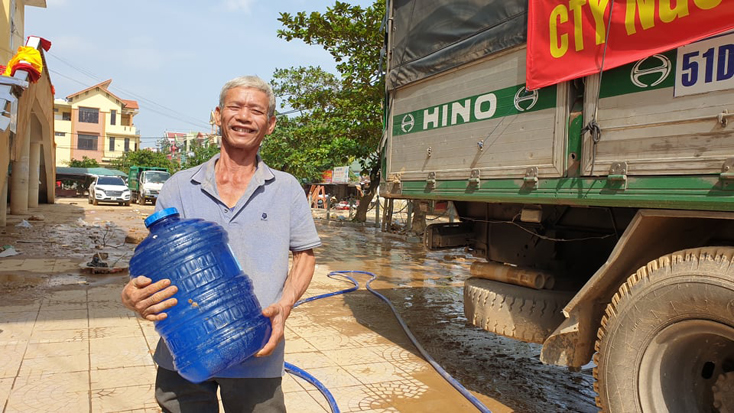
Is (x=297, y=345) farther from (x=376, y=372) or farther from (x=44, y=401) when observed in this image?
(x=44, y=401)

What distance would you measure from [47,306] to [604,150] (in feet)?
19.8

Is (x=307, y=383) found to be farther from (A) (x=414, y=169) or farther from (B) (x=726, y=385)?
(B) (x=726, y=385)

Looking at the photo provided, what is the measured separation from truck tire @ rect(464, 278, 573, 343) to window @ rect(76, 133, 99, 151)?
191ft

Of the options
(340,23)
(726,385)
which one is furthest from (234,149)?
(340,23)

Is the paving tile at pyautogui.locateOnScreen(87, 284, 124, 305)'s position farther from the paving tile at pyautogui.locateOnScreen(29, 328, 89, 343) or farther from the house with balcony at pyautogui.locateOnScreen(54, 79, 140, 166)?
the house with balcony at pyautogui.locateOnScreen(54, 79, 140, 166)

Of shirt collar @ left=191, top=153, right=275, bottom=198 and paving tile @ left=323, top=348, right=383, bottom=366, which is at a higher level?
shirt collar @ left=191, top=153, right=275, bottom=198

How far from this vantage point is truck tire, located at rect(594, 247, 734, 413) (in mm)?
2471

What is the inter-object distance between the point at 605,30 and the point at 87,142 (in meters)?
59.5

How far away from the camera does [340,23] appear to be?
1111cm

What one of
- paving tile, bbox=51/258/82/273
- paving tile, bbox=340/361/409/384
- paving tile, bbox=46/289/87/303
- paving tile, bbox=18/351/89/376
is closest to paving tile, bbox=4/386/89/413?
paving tile, bbox=18/351/89/376

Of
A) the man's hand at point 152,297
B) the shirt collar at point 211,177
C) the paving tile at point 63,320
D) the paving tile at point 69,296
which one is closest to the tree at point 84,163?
the paving tile at point 69,296

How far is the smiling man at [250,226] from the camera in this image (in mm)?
1957

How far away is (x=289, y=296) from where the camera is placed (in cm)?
202

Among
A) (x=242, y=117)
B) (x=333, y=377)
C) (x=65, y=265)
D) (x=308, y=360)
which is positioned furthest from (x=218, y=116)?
(x=65, y=265)
